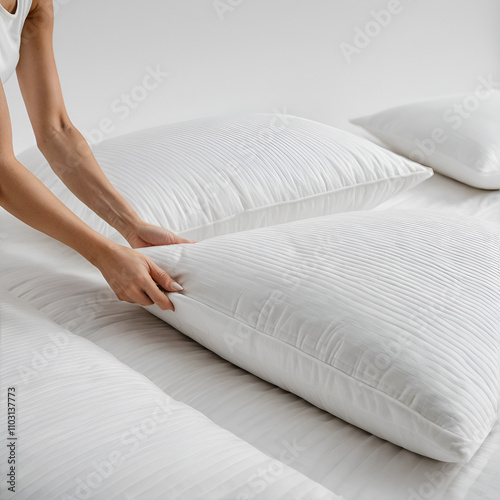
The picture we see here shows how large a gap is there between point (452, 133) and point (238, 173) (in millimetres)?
584

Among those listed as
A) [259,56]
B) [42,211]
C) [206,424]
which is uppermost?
[259,56]

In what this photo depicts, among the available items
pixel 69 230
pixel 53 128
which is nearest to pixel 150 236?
pixel 69 230

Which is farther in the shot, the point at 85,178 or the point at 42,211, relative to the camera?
the point at 85,178

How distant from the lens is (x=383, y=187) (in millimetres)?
1198

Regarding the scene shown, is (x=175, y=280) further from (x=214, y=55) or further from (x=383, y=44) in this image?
(x=383, y=44)

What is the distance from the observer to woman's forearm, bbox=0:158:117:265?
2.64ft

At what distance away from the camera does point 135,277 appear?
2.52 feet

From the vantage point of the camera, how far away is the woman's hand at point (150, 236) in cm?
93

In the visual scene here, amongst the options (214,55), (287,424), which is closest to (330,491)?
(287,424)

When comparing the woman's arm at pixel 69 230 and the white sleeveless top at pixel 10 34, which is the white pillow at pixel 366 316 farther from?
the white sleeveless top at pixel 10 34

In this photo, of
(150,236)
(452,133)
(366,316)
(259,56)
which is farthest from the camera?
(259,56)

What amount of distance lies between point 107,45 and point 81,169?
571 millimetres

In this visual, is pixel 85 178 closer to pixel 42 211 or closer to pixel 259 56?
pixel 42 211

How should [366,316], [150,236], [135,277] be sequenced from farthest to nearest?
[150,236]
[135,277]
[366,316]
